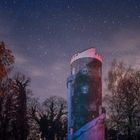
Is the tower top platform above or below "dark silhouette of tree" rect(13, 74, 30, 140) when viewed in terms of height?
above

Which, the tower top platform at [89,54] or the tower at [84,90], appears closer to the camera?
the tower at [84,90]

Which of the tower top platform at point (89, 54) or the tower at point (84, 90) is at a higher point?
the tower top platform at point (89, 54)

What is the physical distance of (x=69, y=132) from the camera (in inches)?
1754

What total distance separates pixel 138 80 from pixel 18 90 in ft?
67.6

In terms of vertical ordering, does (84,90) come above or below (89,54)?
below

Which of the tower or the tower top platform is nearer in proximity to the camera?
the tower

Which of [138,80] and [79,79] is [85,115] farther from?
[138,80]

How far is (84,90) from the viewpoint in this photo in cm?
4341

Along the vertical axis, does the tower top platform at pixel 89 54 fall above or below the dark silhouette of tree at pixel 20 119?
above

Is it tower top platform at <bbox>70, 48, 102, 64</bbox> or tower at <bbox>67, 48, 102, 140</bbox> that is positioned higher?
tower top platform at <bbox>70, 48, 102, 64</bbox>

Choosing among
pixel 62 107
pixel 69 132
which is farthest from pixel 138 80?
pixel 62 107

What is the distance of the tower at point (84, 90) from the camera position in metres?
42.4

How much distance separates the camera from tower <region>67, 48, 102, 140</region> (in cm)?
4241

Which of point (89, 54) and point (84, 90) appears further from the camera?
point (89, 54)
